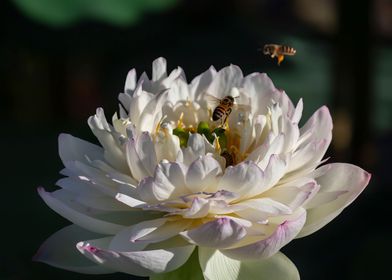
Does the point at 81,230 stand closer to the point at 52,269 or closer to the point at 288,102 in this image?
the point at 288,102

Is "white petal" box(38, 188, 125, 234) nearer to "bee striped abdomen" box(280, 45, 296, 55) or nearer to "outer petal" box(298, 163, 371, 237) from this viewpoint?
"outer petal" box(298, 163, 371, 237)

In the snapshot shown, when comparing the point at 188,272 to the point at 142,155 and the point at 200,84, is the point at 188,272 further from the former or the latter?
the point at 200,84

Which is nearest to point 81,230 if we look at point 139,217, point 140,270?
point 139,217

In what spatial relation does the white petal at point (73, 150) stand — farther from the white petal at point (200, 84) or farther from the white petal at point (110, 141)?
the white petal at point (200, 84)

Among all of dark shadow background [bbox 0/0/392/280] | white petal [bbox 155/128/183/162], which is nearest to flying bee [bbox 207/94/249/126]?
white petal [bbox 155/128/183/162]

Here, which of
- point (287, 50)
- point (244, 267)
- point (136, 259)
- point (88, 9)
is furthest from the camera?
point (88, 9)

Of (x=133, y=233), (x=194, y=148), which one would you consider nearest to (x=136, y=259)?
(x=133, y=233)
